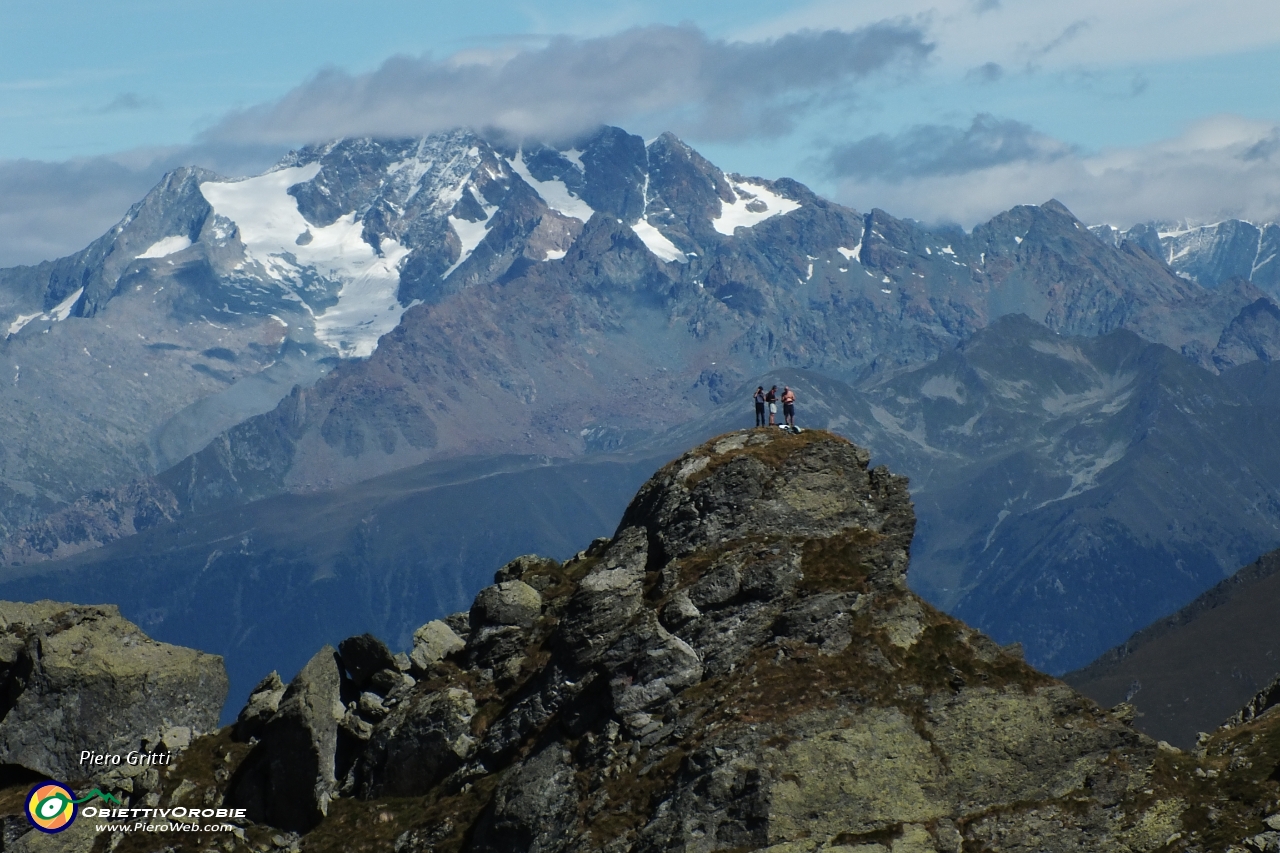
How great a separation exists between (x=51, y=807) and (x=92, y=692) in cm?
607

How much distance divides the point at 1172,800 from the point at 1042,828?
4.95 metres

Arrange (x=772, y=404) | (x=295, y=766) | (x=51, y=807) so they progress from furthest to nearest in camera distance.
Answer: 1. (x=772, y=404)
2. (x=295, y=766)
3. (x=51, y=807)

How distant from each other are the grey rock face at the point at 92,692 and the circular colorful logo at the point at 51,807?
157 cm

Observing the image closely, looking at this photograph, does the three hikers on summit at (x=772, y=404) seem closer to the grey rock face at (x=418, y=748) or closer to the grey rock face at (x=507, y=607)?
the grey rock face at (x=507, y=607)

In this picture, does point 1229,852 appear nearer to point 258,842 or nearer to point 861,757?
point 861,757

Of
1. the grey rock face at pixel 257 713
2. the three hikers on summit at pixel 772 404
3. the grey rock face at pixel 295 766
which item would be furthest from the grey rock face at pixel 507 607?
the three hikers on summit at pixel 772 404

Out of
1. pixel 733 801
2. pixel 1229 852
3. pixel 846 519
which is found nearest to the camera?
pixel 1229 852

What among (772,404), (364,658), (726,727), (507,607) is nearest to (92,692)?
(364,658)

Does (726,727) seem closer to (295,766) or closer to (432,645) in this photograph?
(432,645)

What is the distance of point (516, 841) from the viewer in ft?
217

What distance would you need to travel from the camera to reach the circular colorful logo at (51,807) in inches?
2889

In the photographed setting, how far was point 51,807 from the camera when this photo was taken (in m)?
74.0

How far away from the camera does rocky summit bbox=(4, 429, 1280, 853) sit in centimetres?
6300

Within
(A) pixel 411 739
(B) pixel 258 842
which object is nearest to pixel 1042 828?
(A) pixel 411 739
